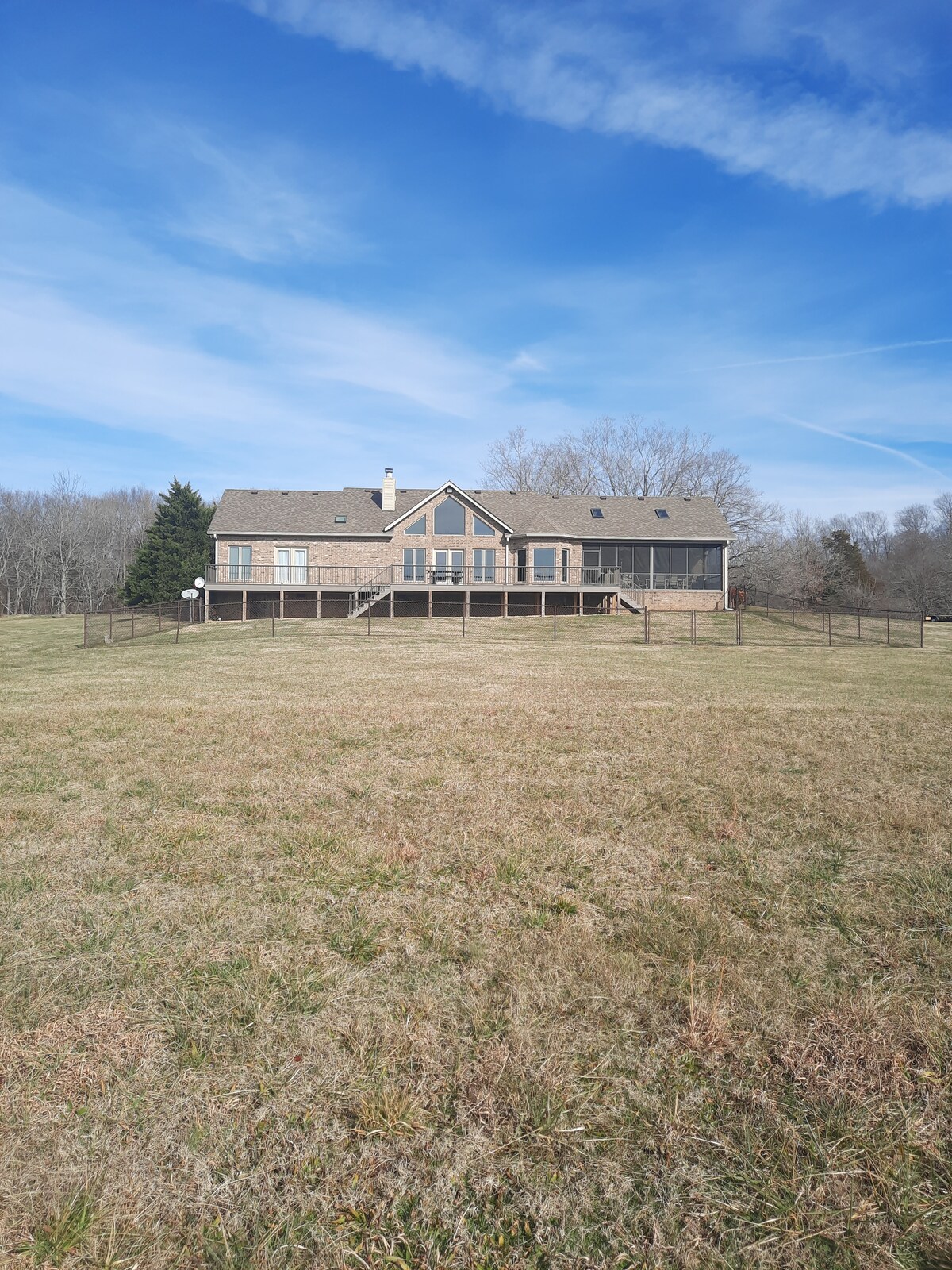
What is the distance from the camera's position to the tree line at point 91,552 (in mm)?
38094

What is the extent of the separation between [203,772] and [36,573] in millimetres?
53011

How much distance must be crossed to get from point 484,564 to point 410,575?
3616 mm

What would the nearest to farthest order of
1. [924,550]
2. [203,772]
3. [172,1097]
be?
1. [172,1097]
2. [203,772]
3. [924,550]

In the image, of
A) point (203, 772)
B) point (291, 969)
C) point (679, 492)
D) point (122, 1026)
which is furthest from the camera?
point (679, 492)

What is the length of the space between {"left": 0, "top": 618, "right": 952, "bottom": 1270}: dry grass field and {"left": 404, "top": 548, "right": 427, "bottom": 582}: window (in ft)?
90.8

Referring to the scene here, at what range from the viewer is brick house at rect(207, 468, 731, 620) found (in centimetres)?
3372

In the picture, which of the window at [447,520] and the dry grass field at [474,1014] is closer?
the dry grass field at [474,1014]

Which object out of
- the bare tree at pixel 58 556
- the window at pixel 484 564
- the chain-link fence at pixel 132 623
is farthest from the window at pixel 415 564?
the bare tree at pixel 58 556

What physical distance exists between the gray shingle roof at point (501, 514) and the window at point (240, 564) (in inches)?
37.8

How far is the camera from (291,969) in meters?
3.33

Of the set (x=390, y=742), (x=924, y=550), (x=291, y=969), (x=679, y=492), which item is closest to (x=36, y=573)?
(x=679, y=492)

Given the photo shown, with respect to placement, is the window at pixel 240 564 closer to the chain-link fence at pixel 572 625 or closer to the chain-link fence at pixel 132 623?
the chain-link fence at pixel 572 625

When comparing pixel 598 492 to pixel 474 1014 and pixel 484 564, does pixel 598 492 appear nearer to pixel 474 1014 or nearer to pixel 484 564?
pixel 484 564

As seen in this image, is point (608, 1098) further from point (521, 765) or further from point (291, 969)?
point (521, 765)
